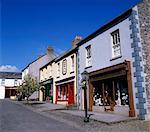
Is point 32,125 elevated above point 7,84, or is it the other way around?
point 7,84

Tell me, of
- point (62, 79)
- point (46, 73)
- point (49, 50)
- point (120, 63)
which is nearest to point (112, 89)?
point (120, 63)

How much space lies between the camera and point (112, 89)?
601 inches

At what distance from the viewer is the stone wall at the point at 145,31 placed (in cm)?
1245

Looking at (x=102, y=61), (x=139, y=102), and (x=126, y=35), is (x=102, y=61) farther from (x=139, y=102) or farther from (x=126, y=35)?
(x=139, y=102)

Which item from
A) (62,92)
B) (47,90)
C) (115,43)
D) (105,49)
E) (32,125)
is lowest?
(32,125)

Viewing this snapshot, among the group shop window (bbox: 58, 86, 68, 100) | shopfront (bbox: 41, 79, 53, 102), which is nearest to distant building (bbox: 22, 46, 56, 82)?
shopfront (bbox: 41, 79, 53, 102)

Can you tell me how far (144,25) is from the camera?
13.3 meters

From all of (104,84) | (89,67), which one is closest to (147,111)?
(104,84)

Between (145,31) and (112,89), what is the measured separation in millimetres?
4800

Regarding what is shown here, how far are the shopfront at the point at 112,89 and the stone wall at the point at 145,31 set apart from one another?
1.03 m

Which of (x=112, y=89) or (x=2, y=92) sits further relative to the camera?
(x=2, y=92)

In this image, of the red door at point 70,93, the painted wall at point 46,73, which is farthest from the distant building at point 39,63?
the red door at point 70,93

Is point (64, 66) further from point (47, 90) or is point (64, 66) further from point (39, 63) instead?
point (39, 63)

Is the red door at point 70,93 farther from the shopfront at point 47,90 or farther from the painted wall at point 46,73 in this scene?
the painted wall at point 46,73
